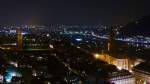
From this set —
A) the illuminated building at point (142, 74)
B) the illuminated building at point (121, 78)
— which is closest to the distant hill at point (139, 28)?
the illuminated building at point (142, 74)

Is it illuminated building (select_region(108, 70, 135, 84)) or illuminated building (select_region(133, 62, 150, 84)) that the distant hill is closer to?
illuminated building (select_region(133, 62, 150, 84))

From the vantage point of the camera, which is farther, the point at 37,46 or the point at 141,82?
the point at 37,46

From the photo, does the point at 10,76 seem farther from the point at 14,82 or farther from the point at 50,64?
the point at 50,64

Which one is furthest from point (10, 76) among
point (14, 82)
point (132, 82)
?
point (132, 82)

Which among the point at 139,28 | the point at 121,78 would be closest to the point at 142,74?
the point at 121,78

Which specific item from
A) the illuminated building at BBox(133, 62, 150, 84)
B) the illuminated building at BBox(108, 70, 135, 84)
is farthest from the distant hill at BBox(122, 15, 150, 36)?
the illuminated building at BBox(108, 70, 135, 84)

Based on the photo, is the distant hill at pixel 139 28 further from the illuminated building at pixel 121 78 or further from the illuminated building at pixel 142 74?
the illuminated building at pixel 121 78
